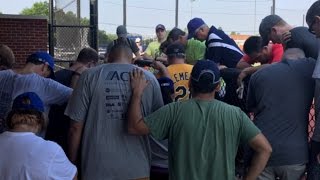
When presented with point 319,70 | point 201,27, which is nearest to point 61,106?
point 319,70

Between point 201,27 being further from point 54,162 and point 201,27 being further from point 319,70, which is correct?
point 54,162

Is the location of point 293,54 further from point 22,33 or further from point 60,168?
point 22,33

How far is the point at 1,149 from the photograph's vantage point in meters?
2.87

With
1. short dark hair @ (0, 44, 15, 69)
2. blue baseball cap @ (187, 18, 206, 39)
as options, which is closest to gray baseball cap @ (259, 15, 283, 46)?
blue baseball cap @ (187, 18, 206, 39)

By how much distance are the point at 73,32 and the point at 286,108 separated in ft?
28.0

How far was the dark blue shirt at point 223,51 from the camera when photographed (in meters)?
6.14

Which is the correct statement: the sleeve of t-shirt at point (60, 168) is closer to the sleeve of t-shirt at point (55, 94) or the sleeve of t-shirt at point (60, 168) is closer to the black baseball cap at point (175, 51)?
the sleeve of t-shirt at point (55, 94)

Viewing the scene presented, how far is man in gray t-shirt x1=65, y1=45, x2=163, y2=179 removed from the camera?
12.1 ft

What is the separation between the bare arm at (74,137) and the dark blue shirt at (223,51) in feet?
9.18

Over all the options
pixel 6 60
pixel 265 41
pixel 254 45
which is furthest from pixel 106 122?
pixel 6 60

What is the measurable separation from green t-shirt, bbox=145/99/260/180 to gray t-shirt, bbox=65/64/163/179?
1.53ft

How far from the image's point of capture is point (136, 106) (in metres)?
3.53

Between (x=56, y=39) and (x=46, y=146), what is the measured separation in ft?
33.2

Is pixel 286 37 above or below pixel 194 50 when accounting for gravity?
above
